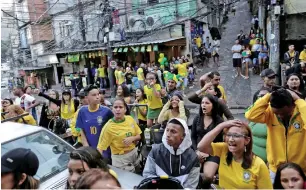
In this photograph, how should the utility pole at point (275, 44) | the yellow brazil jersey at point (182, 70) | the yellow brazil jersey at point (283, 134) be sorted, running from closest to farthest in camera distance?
the yellow brazil jersey at point (283, 134), the utility pole at point (275, 44), the yellow brazil jersey at point (182, 70)

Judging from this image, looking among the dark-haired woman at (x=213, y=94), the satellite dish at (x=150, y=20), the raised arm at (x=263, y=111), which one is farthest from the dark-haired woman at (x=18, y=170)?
the satellite dish at (x=150, y=20)

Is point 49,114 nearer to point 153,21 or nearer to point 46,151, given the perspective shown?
point 46,151

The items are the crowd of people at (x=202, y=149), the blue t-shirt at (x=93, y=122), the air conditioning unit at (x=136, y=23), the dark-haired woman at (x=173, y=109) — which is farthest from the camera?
the air conditioning unit at (x=136, y=23)

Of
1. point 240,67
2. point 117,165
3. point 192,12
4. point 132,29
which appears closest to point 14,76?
point 132,29

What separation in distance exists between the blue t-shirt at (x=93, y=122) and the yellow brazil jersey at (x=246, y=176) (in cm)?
228

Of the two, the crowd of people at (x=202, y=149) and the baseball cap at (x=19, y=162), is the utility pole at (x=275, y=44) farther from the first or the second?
the baseball cap at (x=19, y=162)

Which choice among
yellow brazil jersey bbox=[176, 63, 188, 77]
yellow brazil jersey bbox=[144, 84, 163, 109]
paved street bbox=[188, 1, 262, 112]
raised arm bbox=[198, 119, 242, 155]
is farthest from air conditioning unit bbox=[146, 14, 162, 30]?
raised arm bbox=[198, 119, 242, 155]

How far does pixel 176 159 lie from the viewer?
3041mm

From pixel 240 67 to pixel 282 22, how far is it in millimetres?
3335

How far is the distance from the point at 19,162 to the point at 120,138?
2.13 m

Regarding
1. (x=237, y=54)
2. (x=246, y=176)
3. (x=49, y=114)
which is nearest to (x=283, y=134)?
(x=246, y=176)

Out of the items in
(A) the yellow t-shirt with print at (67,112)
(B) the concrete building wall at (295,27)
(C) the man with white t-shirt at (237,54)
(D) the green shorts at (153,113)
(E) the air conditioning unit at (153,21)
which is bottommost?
(D) the green shorts at (153,113)

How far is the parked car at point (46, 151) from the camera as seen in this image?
340 cm

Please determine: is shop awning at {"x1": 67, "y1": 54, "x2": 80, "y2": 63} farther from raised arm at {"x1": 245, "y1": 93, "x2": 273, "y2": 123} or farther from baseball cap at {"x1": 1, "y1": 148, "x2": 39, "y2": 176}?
baseball cap at {"x1": 1, "y1": 148, "x2": 39, "y2": 176}
